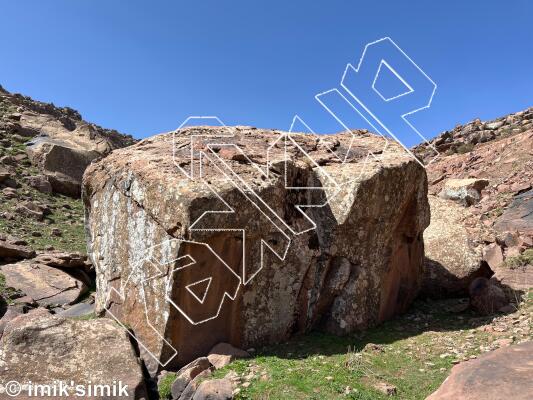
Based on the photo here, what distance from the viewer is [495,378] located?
15.0 feet

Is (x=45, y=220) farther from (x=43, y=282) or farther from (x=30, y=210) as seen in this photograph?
(x=43, y=282)

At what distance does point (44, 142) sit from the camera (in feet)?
76.9

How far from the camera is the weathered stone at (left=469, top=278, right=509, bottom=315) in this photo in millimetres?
8531

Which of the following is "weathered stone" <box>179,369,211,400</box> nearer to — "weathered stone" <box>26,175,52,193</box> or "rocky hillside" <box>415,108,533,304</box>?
"rocky hillside" <box>415,108,533,304</box>

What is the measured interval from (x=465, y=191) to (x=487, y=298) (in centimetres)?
1223

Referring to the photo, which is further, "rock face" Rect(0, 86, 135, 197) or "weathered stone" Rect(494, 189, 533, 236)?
"rock face" Rect(0, 86, 135, 197)

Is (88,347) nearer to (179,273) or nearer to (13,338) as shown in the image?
(13,338)

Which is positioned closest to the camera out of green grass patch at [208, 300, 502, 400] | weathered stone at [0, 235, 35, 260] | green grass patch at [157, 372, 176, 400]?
green grass patch at [208, 300, 502, 400]

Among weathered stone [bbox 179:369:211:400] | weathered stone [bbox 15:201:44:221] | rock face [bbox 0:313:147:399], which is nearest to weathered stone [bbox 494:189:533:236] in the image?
weathered stone [bbox 179:369:211:400]

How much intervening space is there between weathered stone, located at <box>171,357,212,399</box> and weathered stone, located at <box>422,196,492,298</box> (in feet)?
18.4

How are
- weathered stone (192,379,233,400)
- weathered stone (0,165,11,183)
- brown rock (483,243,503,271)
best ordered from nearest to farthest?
weathered stone (192,379,233,400), brown rock (483,243,503,271), weathered stone (0,165,11,183)

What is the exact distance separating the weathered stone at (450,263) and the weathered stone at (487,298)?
1147mm

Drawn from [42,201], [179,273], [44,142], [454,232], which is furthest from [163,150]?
[44,142]

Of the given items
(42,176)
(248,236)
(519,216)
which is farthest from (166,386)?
(42,176)
